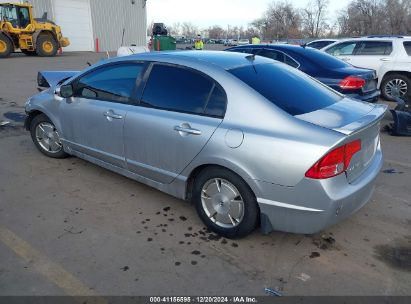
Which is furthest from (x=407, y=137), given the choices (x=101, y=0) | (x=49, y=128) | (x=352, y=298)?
(x=101, y=0)

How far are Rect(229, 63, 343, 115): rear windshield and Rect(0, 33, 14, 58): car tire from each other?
21562mm

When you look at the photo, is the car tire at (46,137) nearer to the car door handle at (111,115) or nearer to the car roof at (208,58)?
the car door handle at (111,115)

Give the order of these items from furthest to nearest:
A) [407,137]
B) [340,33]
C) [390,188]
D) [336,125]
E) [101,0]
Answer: [340,33] → [101,0] → [407,137] → [390,188] → [336,125]

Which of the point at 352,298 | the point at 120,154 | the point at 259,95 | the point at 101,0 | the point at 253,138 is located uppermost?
the point at 101,0

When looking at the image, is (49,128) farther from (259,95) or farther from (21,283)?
(259,95)

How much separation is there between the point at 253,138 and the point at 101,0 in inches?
1341

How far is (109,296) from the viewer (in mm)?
2574

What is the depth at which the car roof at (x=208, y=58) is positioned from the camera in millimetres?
3433

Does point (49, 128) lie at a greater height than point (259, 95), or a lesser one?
lesser

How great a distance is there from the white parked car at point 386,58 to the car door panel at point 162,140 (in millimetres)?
7943

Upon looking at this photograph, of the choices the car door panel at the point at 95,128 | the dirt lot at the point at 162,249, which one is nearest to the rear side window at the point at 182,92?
the car door panel at the point at 95,128

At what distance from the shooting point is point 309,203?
274 centimetres

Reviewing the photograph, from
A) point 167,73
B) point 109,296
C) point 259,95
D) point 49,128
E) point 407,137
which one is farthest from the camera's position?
point 407,137

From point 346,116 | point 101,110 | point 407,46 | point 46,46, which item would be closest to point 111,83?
point 101,110
